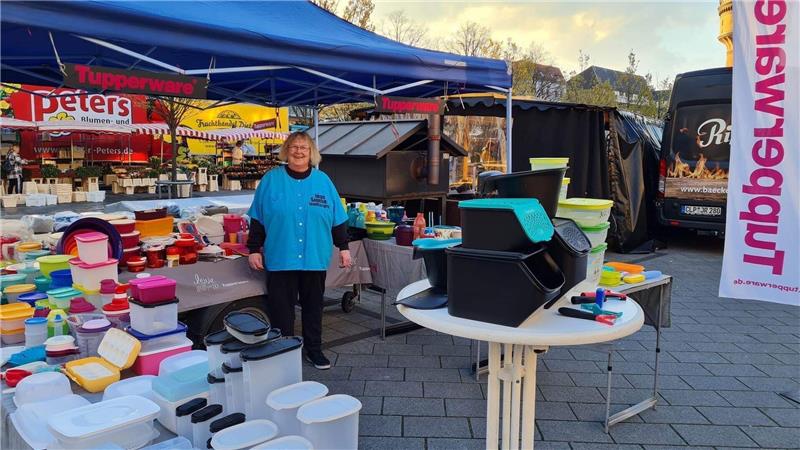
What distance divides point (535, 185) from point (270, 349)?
113cm

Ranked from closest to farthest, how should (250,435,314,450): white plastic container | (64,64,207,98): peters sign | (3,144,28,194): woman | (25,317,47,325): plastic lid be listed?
(250,435,314,450): white plastic container, (25,317,47,325): plastic lid, (64,64,207,98): peters sign, (3,144,28,194): woman

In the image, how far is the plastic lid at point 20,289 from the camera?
308cm

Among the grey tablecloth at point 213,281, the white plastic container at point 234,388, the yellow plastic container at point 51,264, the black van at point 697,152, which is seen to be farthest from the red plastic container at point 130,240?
the black van at point 697,152

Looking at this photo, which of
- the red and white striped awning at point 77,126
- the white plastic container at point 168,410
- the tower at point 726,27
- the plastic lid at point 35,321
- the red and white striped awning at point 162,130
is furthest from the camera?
the red and white striped awning at point 162,130

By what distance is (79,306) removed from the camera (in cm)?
275

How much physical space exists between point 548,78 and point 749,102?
32169 millimetres

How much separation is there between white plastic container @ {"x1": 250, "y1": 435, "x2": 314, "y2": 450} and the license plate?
8339 millimetres

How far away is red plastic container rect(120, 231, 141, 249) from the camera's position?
368 cm

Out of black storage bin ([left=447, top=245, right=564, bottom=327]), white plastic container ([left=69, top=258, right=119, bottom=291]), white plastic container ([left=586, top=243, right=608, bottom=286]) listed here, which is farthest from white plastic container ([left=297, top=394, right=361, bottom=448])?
white plastic container ([left=69, top=258, right=119, bottom=291])

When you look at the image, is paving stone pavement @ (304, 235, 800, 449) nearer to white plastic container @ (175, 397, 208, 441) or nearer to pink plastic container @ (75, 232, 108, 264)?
white plastic container @ (175, 397, 208, 441)

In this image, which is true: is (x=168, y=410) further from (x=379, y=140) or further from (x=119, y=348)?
(x=379, y=140)

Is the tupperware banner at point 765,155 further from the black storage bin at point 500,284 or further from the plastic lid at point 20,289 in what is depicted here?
the plastic lid at point 20,289

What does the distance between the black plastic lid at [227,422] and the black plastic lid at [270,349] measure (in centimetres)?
19

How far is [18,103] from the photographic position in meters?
15.6
